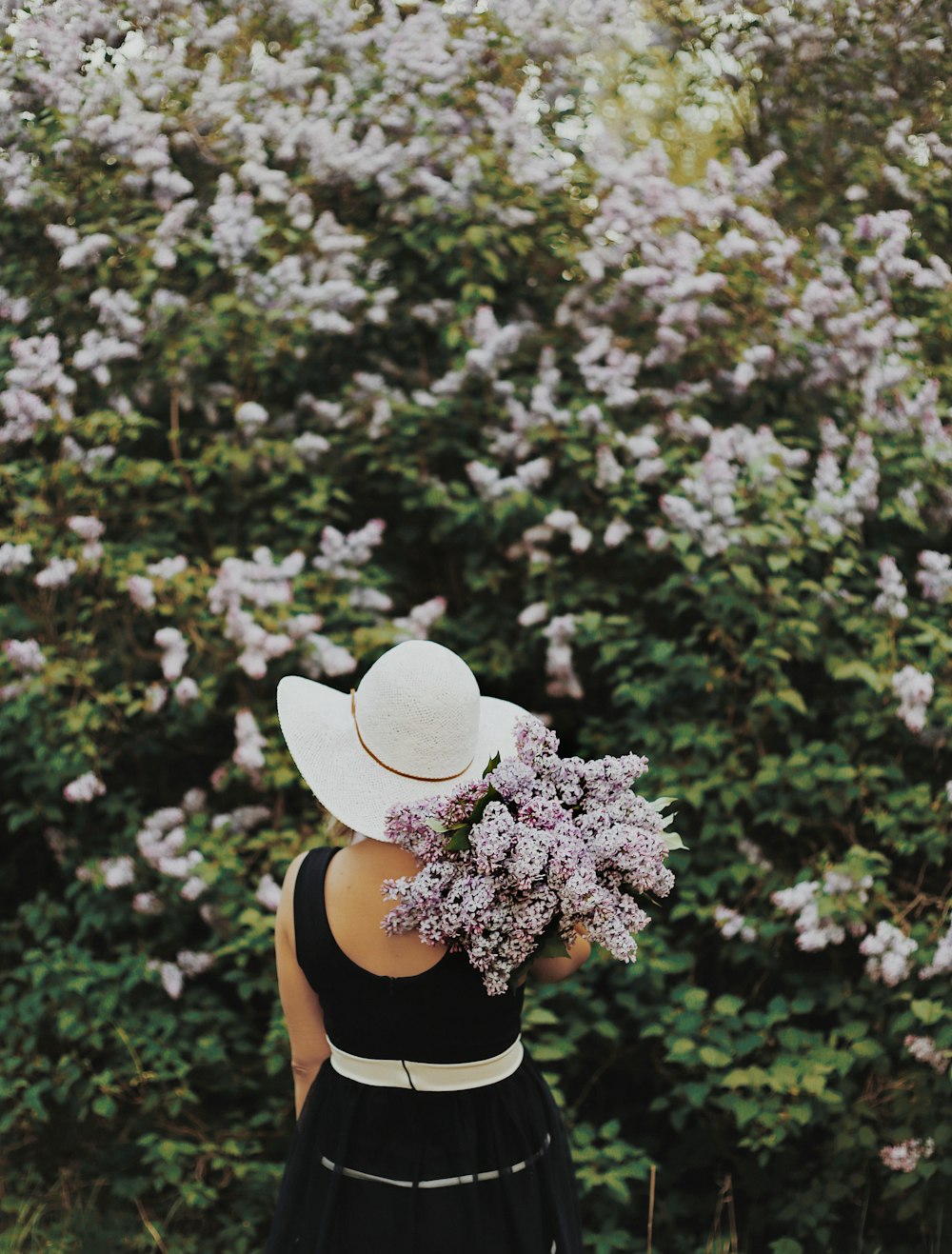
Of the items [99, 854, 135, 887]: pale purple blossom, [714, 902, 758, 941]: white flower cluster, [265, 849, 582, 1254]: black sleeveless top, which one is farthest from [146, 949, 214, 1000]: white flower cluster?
[265, 849, 582, 1254]: black sleeveless top

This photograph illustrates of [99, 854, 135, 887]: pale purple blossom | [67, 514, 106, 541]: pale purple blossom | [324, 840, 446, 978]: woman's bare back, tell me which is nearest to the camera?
[324, 840, 446, 978]: woman's bare back

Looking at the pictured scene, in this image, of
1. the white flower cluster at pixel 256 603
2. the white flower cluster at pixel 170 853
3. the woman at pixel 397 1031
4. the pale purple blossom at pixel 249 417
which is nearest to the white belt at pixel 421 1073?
the woman at pixel 397 1031

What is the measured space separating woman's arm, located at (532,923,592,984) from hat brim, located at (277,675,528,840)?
307 millimetres

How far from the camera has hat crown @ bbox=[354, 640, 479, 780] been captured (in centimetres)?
182

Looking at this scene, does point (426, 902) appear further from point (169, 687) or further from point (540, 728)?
point (169, 687)

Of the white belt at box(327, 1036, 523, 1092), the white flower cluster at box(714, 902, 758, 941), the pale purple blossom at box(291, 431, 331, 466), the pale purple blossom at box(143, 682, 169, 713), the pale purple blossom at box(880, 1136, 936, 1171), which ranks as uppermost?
the white belt at box(327, 1036, 523, 1092)

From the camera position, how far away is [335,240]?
407 cm

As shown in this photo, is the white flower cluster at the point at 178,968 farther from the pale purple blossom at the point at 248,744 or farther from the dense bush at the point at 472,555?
the pale purple blossom at the point at 248,744

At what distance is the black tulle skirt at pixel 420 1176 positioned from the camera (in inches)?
74.0

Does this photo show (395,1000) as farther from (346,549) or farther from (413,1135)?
(346,549)

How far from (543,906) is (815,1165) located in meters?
2.24

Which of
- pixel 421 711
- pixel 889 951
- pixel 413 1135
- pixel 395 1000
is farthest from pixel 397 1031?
pixel 889 951

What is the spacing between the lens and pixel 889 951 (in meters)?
3.15

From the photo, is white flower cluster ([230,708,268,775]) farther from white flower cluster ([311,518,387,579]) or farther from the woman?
the woman
